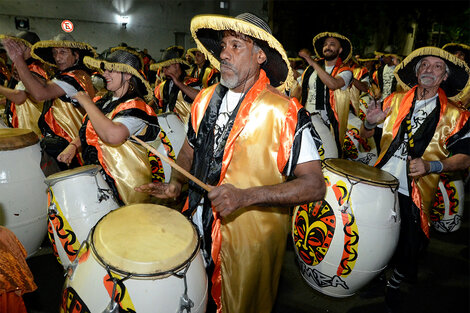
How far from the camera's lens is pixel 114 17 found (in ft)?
52.8

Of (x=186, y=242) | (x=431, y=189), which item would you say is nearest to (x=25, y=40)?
(x=186, y=242)

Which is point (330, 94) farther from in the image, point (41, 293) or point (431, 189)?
point (41, 293)

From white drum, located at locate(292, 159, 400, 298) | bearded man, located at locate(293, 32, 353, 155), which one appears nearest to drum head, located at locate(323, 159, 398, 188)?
white drum, located at locate(292, 159, 400, 298)

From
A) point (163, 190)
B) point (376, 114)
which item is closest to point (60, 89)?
point (163, 190)

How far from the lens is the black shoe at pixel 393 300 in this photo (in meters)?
2.74

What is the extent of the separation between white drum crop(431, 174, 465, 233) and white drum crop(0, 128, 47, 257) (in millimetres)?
4238

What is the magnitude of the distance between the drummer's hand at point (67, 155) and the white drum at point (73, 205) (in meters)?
0.58

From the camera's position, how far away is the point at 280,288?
3.01 m

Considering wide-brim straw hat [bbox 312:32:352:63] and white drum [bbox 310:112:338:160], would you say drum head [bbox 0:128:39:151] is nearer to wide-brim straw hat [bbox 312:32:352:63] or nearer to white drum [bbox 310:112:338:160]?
white drum [bbox 310:112:338:160]

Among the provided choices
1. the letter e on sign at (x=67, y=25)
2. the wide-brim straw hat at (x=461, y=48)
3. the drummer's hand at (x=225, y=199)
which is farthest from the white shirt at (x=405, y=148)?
the letter e on sign at (x=67, y=25)

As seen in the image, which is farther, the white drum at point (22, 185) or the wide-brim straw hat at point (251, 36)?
the white drum at point (22, 185)

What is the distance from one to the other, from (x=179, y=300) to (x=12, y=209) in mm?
2132

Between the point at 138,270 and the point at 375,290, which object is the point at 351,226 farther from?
the point at 138,270

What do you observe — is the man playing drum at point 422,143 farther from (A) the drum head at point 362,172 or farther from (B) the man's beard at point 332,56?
(B) the man's beard at point 332,56
